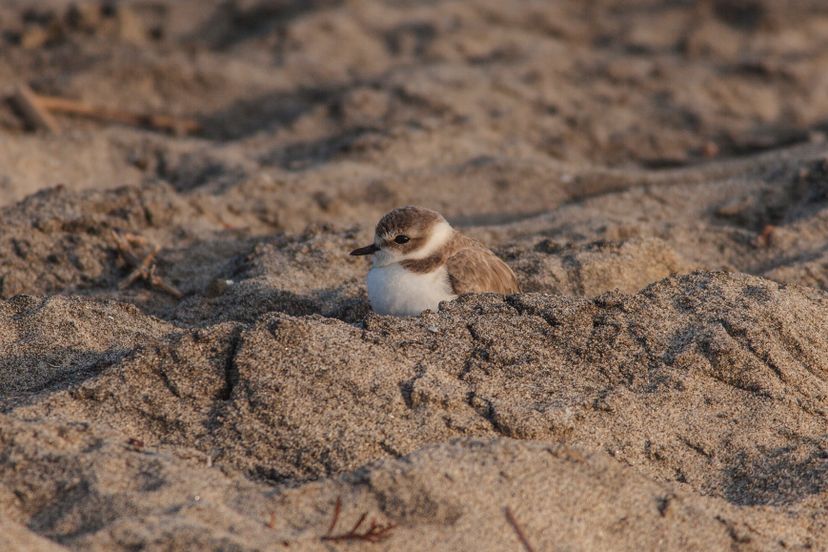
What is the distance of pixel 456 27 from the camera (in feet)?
32.6

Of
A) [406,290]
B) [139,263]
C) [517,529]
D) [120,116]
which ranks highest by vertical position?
[517,529]

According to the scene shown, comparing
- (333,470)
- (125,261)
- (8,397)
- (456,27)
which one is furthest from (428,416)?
(456,27)

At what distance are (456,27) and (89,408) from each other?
7029 millimetres

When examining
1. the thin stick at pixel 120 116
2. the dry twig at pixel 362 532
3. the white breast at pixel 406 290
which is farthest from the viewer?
the thin stick at pixel 120 116

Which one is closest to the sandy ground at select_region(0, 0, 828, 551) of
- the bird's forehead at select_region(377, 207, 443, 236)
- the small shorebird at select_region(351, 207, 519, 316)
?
the small shorebird at select_region(351, 207, 519, 316)

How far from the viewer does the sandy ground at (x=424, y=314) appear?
3184mm

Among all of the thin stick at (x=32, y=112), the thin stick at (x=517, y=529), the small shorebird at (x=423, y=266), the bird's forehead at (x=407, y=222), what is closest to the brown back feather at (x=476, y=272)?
the small shorebird at (x=423, y=266)

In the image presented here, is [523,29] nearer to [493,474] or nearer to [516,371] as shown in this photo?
[516,371]

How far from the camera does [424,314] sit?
164 inches

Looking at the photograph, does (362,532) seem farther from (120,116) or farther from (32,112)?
(120,116)

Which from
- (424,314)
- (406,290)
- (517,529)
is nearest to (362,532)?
(517,529)

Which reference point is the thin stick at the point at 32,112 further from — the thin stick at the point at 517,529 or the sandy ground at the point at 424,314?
the thin stick at the point at 517,529

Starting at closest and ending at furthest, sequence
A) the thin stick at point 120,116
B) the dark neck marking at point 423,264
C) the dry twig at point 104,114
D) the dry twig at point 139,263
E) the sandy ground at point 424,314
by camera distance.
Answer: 1. the sandy ground at point 424,314
2. the dark neck marking at point 423,264
3. the dry twig at point 139,263
4. the dry twig at point 104,114
5. the thin stick at point 120,116

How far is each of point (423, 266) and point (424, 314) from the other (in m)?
0.56
